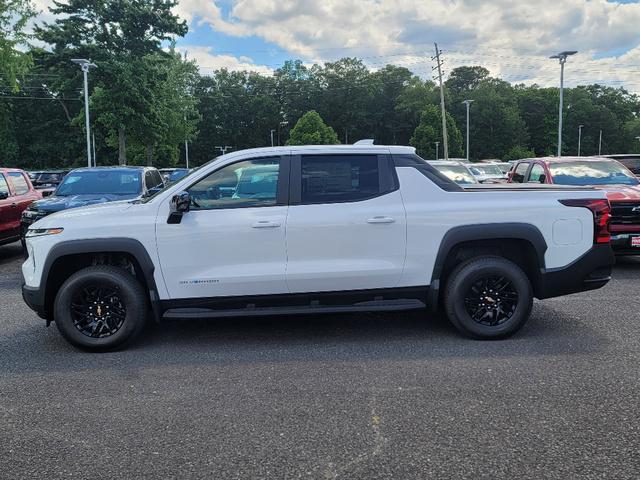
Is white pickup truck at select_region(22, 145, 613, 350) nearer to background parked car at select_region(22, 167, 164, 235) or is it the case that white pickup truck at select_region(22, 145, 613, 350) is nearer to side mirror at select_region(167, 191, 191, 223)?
side mirror at select_region(167, 191, 191, 223)

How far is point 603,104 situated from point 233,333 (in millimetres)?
121386

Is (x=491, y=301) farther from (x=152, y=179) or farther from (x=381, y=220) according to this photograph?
(x=152, y=179)

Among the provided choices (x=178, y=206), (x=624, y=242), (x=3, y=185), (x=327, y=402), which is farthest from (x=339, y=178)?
(x=3, y=185)

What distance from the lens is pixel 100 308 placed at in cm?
520

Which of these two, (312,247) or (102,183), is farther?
(102,183)

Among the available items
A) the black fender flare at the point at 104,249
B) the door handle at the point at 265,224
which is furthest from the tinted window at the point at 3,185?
the door handle at the point at 265,224

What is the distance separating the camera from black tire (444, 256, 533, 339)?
17.3 ft

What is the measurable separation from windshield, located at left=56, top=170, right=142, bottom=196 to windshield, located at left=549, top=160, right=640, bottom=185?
773 cm

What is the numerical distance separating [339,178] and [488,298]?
183cm

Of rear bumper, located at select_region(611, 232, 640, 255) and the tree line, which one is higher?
the tree line

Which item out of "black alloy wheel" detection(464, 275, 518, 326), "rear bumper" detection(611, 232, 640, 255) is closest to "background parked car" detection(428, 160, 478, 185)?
"rear bumper" detection(611, 232, 640, 255)

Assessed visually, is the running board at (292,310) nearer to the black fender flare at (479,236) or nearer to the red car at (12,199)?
the black fender flare at (479,236)

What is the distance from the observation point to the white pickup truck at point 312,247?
5.09 meters

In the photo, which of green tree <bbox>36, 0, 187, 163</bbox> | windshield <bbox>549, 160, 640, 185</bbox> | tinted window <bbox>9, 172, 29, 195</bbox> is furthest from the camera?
green tree <bbox>36, 0, 187, 163</bbox>
